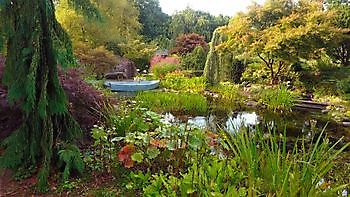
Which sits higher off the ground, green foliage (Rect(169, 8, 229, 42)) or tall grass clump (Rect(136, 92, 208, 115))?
green foliage (Rect(169, 8, 229, 42))

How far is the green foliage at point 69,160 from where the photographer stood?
9.39 ft

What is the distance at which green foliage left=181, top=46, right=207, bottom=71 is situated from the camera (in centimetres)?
1462

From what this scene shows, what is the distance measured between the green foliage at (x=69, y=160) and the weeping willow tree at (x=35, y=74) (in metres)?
0.03

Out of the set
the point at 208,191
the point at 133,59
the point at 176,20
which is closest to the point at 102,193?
the point at 208,191

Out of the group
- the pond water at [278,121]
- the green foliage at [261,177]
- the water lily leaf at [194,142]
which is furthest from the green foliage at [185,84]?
the green foliage at [261,177]

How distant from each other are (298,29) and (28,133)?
7845mm

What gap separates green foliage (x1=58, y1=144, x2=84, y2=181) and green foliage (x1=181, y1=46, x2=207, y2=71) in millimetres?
11905

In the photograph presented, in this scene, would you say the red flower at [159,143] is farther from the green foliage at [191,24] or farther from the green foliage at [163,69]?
the green foliage at [191,24]

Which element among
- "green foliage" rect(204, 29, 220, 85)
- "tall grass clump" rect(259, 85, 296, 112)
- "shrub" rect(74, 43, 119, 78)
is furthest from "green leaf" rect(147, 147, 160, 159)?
"green foliage" rect(204, 29, 220, 85)

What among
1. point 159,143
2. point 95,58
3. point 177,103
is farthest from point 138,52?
point 159,143

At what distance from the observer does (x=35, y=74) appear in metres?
2.73

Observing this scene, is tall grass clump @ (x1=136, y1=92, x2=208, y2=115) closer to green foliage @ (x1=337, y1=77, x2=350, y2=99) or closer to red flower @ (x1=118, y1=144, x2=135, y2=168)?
red flower @ (x1=118, y1=144, x2=135, y2=168)

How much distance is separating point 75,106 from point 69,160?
3.27ft

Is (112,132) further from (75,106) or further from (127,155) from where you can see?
(75,106)
